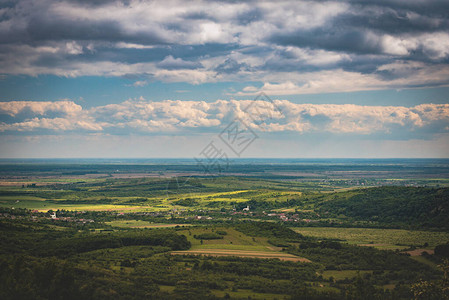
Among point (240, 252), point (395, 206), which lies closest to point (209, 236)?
point (240, 252)

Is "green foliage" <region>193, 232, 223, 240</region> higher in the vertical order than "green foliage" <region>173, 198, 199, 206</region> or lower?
higher

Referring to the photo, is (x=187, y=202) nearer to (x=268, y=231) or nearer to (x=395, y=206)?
(x=395, y=206)

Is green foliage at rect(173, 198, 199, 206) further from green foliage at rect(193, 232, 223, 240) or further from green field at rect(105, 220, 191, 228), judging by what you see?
green foliage at rect(193, 232, 223, 240)

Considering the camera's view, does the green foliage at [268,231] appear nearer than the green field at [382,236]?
No

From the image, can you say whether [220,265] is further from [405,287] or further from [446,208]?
[446,208]

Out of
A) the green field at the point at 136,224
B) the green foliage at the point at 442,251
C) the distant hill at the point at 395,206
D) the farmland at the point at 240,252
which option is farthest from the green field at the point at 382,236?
the green field at the point at 136,224

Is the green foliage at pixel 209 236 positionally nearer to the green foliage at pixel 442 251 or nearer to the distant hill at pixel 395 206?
the green foliage at pixel 442 251

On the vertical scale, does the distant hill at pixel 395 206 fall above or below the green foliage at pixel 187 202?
above

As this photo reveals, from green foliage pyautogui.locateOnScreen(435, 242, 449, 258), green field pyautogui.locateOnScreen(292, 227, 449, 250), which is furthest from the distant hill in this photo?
green foliage pyautogui.locateOnScreen(435, 242, 449, 258)

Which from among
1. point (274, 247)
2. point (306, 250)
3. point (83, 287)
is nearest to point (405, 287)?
point (306, 250)
